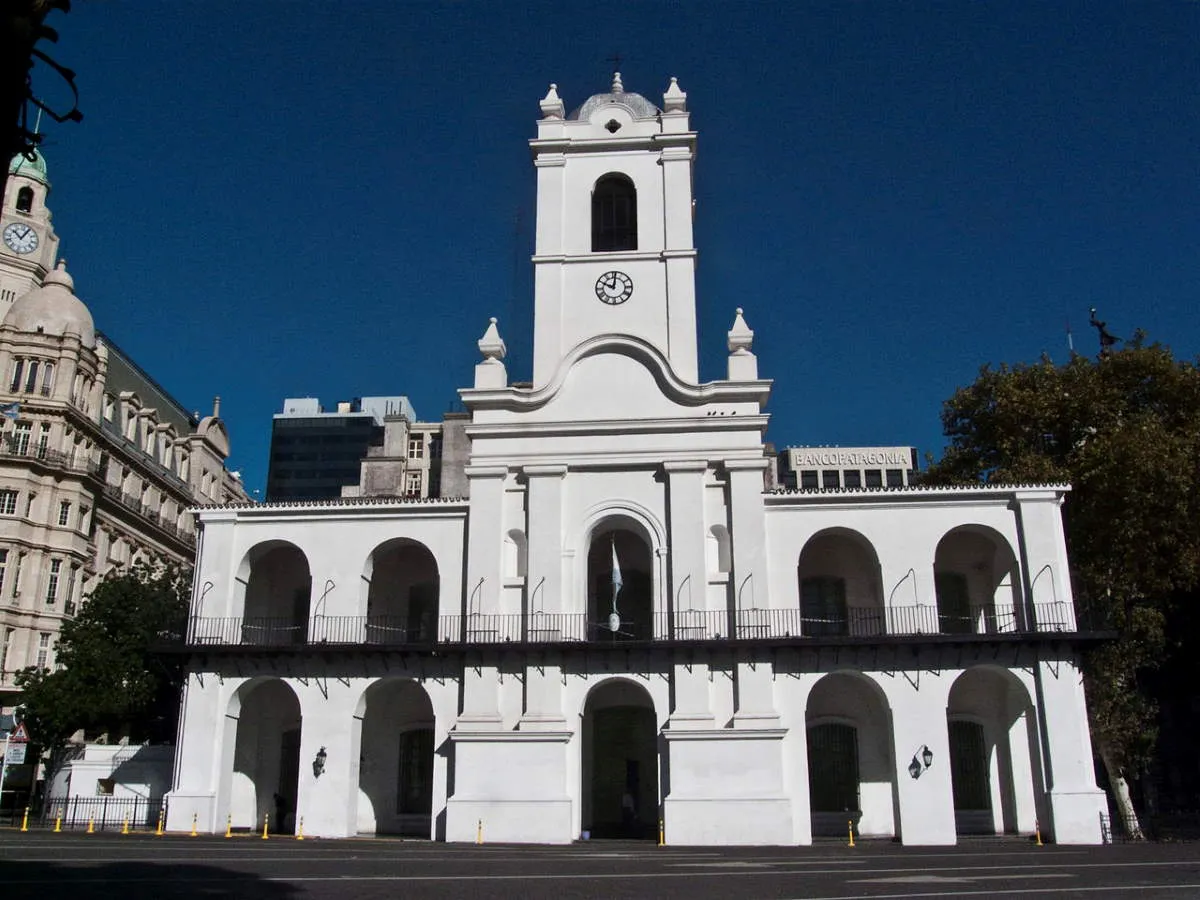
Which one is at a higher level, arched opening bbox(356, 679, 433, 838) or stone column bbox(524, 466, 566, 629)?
stone column bbox(524, 466, 566, 629)

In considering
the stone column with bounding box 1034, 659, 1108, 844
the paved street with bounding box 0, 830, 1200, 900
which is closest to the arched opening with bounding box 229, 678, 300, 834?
the paved street with bounding box 0, 830, 1200, 900

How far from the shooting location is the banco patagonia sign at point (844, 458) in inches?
4013

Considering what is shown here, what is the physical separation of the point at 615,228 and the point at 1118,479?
1666 cm

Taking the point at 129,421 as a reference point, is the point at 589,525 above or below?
below

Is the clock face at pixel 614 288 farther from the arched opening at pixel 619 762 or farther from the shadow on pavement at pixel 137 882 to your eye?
the shadow on pavement at pixel 137 882

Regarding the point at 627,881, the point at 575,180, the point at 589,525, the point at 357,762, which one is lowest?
the point at 627,881

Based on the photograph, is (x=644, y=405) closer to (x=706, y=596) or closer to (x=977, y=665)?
(x=706, y=596)

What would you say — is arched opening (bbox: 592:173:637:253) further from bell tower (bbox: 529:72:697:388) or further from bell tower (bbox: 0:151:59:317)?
bell tower (bbox: 0:151:59:317)

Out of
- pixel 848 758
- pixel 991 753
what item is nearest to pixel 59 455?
pixel 848 758

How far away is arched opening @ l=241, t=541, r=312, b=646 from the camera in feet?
111

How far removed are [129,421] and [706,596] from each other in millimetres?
42142

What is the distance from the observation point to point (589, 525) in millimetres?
31453

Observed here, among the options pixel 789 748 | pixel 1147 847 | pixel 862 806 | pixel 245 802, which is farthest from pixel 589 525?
pixel 1147 847

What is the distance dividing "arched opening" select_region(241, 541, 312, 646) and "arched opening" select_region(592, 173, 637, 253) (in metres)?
13.3
